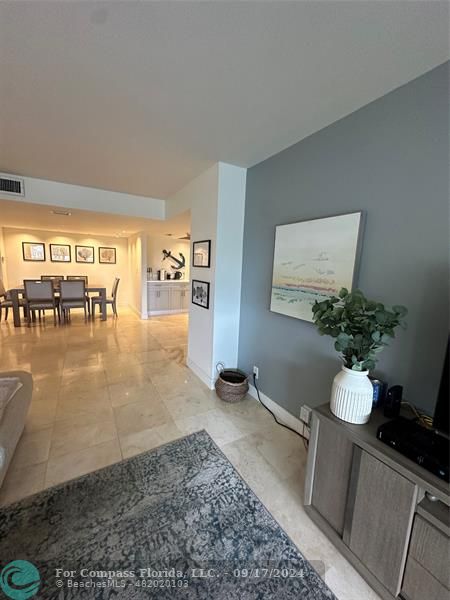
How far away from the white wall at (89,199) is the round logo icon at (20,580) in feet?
11.8

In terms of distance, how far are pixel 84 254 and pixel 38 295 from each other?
7.03 feet

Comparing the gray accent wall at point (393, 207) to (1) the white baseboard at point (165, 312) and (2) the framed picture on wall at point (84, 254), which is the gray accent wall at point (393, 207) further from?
(2) the framed picture on wall at point (84, 254)

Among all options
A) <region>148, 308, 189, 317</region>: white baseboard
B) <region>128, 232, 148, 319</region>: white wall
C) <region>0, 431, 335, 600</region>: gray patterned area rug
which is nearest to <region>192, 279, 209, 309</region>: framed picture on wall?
<region>0, 431, 335, 600</region>: gray patterned area rug

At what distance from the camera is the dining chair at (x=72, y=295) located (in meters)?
5.24

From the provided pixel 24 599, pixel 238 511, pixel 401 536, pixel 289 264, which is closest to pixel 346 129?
pixel 289 264

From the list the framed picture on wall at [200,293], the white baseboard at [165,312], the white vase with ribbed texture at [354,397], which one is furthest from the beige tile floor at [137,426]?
the white baseboard at [165,312]

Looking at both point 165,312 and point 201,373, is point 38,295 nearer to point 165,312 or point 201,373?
point 165,312

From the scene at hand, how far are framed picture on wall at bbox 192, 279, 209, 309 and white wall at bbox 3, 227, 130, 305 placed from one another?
5.20 metres

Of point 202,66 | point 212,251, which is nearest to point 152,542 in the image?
point 212,251

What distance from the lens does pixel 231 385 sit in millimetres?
2436

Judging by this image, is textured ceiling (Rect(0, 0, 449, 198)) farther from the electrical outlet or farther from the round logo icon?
the round logo icon

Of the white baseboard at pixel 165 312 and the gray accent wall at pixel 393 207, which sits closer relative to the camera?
the gray accent wall at pixel 393 207

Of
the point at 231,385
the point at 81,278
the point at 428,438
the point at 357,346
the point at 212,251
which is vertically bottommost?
the point at 231,385

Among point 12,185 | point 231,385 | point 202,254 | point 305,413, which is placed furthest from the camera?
point 12,185
